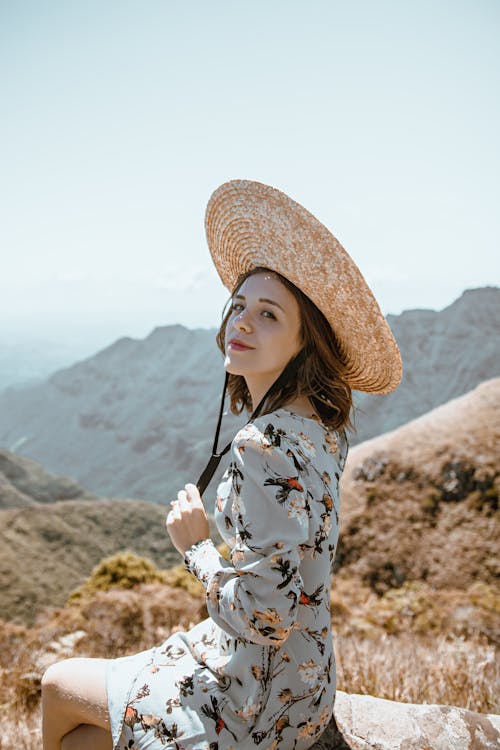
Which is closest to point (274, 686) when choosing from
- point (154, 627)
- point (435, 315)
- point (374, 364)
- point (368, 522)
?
point (374, 364)

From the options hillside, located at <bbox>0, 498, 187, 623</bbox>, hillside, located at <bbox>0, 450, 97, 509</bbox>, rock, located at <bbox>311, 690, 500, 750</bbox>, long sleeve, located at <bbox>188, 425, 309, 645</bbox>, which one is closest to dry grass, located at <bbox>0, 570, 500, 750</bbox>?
rock, located at <bbox>311, 690, 500, 750</bbox>

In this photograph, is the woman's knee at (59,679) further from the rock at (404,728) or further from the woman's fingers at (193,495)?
the rock at (404,728)

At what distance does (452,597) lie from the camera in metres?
7.20

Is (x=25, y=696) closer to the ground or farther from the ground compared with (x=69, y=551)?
farther from the ground

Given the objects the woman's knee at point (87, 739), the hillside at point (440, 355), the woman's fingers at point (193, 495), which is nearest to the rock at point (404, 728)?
the woman's knee at point (87, 739)

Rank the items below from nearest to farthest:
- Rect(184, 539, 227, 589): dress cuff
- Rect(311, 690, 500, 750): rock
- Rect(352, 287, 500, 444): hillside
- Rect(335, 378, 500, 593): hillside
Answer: Rect(184, 539, 227, 589): dress cuff → Rect(311, 690, 500, 750): rock → Rect(335, 378, 500, 593): hillside → Rect(352, 287, 500, 444): hillside

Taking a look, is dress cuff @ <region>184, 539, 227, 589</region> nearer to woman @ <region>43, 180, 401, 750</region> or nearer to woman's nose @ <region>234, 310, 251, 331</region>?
woman @ <region>43, 180, 401, 750</region>

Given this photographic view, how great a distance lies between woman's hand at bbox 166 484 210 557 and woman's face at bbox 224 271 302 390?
498mm

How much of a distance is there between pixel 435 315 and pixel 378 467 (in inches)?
2805

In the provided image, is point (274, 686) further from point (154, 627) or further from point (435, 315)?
point (435, 315)

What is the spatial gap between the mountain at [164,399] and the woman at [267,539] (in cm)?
5412

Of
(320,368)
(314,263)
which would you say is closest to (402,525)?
(320,368)

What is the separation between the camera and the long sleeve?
60.3 inches

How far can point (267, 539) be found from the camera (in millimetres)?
1534
